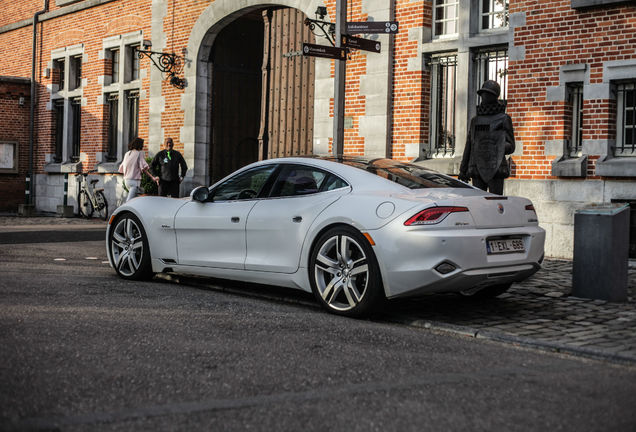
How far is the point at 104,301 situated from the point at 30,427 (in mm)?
3664

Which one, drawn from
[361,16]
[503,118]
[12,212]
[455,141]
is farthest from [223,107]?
[503,118]

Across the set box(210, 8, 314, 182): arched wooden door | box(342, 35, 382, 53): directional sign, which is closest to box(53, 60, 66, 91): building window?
box(210, 8, 314, 182): arched wooden door

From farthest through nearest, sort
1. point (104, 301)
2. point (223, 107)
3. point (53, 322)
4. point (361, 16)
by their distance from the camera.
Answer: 1. point (223, 107)
2. point (361, 16)
3. point (104, 301)
4. point (53, 322)

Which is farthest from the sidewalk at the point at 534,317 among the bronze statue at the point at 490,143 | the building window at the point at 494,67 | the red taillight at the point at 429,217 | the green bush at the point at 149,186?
the green bush at the point at 149,186

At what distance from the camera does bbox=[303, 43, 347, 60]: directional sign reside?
415 inches

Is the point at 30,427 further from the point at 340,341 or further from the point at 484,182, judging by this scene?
the point at 484,182

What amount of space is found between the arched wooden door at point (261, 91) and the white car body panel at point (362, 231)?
8370 mm

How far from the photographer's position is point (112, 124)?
73.2 feet

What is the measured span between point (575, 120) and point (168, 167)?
788cm

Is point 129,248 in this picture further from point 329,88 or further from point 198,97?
point 198,97

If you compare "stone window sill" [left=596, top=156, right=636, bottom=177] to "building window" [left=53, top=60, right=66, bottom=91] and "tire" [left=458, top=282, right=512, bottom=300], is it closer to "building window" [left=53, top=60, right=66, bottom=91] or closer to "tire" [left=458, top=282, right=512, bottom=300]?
"tire" [left=458, top=282, right=512, bottom=300]

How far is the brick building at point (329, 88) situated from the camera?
11617mm

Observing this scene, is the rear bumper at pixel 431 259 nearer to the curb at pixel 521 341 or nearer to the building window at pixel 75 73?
the curb at pixel 521 341

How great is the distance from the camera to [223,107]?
63.6ft
